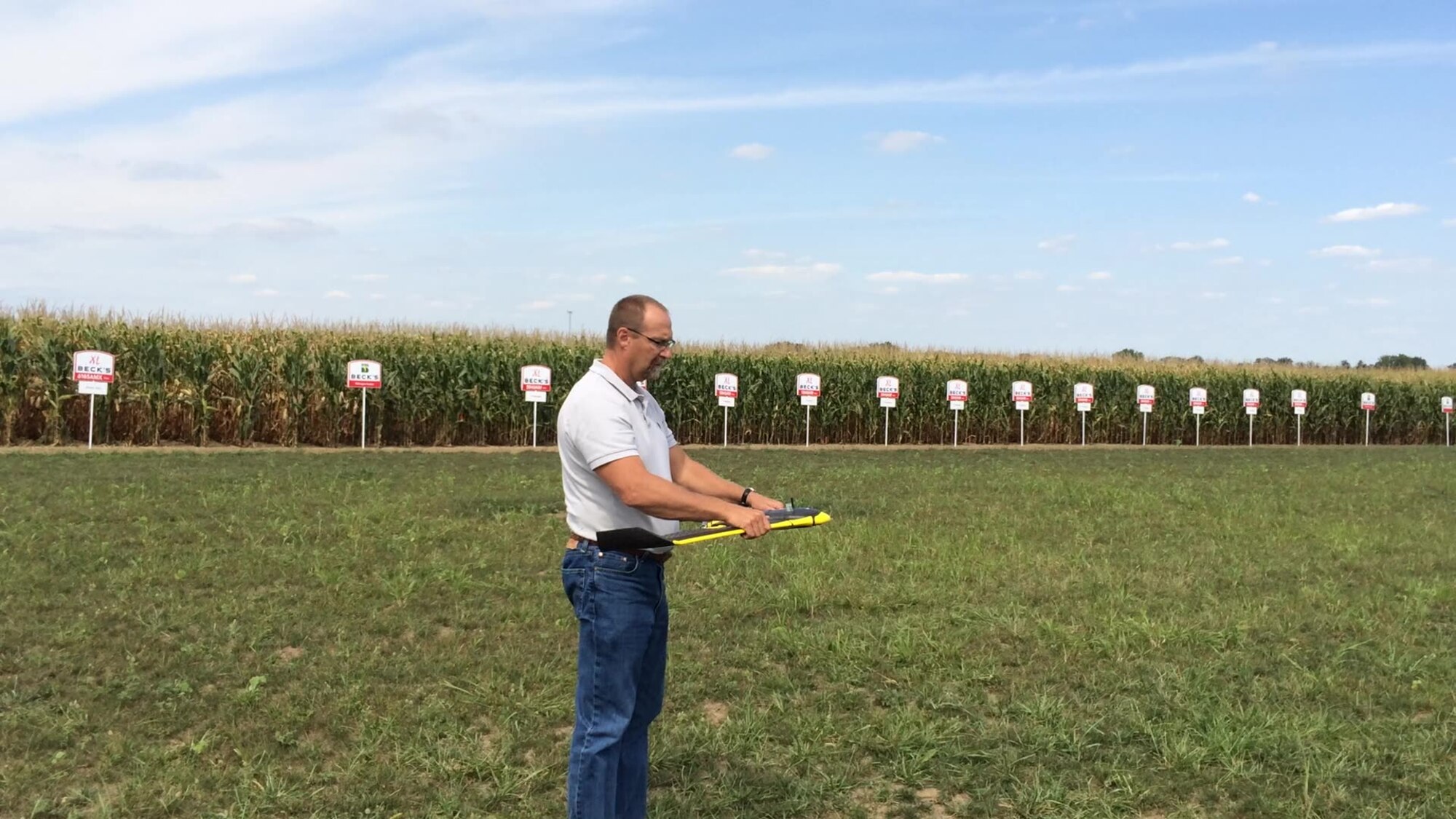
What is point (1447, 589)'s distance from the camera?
8.88 meters

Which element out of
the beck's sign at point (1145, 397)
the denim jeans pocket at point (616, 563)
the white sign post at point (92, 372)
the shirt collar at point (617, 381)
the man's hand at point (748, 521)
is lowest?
the denim jeans pocket at point (616, 563)

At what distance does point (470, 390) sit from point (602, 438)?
2516cm

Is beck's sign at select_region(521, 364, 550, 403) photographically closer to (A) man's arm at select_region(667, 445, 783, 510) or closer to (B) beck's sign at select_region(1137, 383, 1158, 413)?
(B) beck's sign at select_region(1137, 383, 1158, 413)

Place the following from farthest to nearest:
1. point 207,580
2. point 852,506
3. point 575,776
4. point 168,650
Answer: point 852,506, point 207,580, point 168,650, point 575,776

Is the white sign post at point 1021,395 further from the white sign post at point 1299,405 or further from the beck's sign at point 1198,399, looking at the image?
the white sign post at point 1299,405

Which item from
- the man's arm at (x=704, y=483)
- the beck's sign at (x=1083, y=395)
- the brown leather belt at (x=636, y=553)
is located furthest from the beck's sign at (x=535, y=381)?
the brown leather belt at (x=636, y=553)

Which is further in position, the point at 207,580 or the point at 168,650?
the point at 207,580

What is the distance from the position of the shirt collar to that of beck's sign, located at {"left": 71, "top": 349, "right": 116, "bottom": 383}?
74.7 feet

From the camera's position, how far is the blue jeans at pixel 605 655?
12.3 feet

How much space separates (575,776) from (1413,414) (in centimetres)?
5131


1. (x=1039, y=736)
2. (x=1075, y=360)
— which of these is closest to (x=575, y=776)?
(x=1039, y=736)

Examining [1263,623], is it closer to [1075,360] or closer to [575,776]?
[575,776]

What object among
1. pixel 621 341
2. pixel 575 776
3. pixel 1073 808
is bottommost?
pixel 1073 808

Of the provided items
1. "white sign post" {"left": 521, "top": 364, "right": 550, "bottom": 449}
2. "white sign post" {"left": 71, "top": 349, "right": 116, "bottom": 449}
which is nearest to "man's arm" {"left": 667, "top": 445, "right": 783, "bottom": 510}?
"white sign post" {"left": 71, "top": 349, "right": 116, "bottom": 449}
